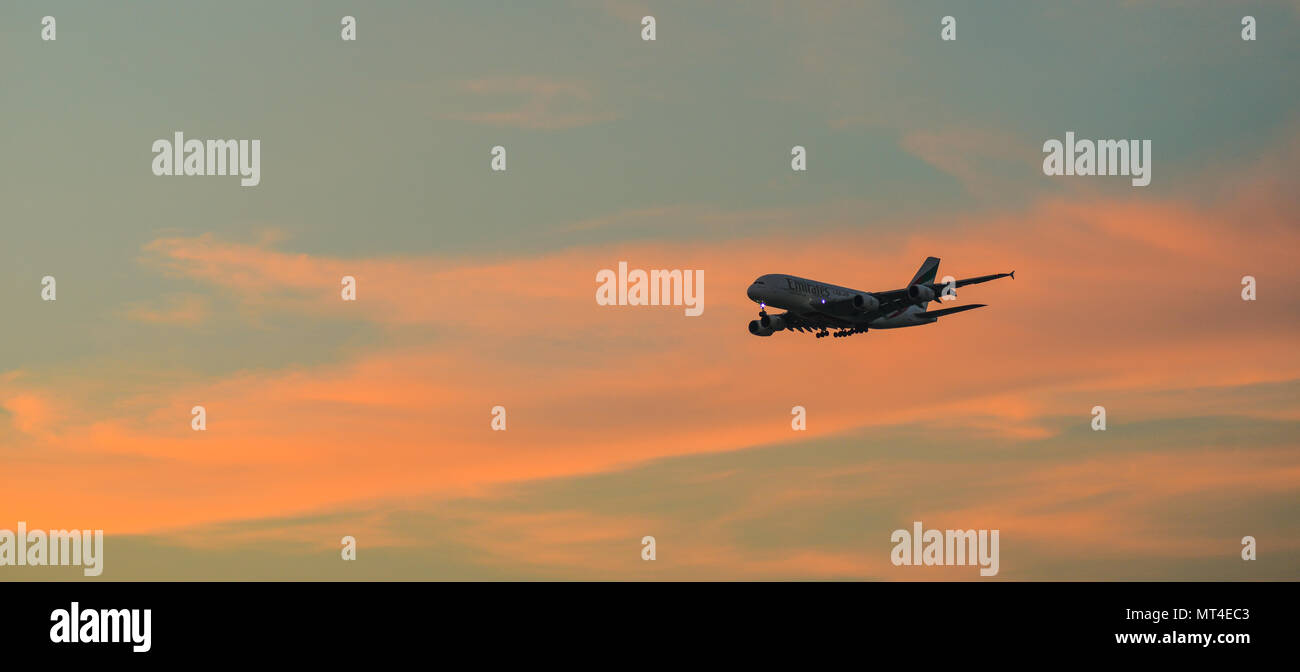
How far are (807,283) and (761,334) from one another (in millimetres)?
13452

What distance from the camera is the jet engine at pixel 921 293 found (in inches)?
7082

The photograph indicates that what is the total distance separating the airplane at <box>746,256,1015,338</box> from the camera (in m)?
176

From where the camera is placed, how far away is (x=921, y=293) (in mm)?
180000

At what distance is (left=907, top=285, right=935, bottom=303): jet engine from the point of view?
179875 millimetres

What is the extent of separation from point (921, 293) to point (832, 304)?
10079mm

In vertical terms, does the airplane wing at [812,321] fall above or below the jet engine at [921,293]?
below

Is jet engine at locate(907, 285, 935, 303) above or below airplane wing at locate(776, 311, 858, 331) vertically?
above

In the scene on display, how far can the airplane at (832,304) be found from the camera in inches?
6949
